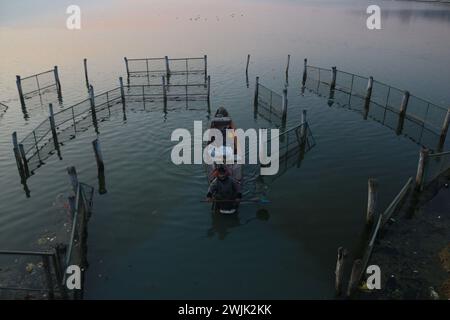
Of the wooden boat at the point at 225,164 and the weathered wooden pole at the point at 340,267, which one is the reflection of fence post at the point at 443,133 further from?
the weathered wooden pole at the point at 340,267

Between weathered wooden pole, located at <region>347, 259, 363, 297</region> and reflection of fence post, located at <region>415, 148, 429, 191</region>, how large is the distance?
9.13 m

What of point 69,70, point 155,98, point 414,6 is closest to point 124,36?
point 69,70

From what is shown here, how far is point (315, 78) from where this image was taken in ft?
149

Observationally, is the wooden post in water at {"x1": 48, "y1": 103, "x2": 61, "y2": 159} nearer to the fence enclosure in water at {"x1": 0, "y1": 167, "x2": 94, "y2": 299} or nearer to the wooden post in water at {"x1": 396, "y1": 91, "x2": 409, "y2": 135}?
the fence enclosure in water at {"x1": 0, "y1": 167, "x2": 94, "y2": 299}

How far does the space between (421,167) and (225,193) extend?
1086 centimetres

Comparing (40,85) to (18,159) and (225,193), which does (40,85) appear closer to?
(18,159)

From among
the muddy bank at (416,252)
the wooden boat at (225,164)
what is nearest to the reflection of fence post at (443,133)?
the muddy bank at (416,252)

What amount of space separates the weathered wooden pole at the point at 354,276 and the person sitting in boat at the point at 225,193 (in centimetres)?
668

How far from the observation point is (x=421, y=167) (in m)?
19.9

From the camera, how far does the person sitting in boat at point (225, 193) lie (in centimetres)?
1839

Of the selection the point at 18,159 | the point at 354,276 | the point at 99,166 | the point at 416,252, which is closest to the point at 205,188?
the point at 99,166

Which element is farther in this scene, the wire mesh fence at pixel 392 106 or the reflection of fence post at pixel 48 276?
the wire mesh fence at pixel 392 106

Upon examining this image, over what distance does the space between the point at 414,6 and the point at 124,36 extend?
9118 cm

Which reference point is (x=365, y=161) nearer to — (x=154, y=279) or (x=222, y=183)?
(x=222, y=183)
